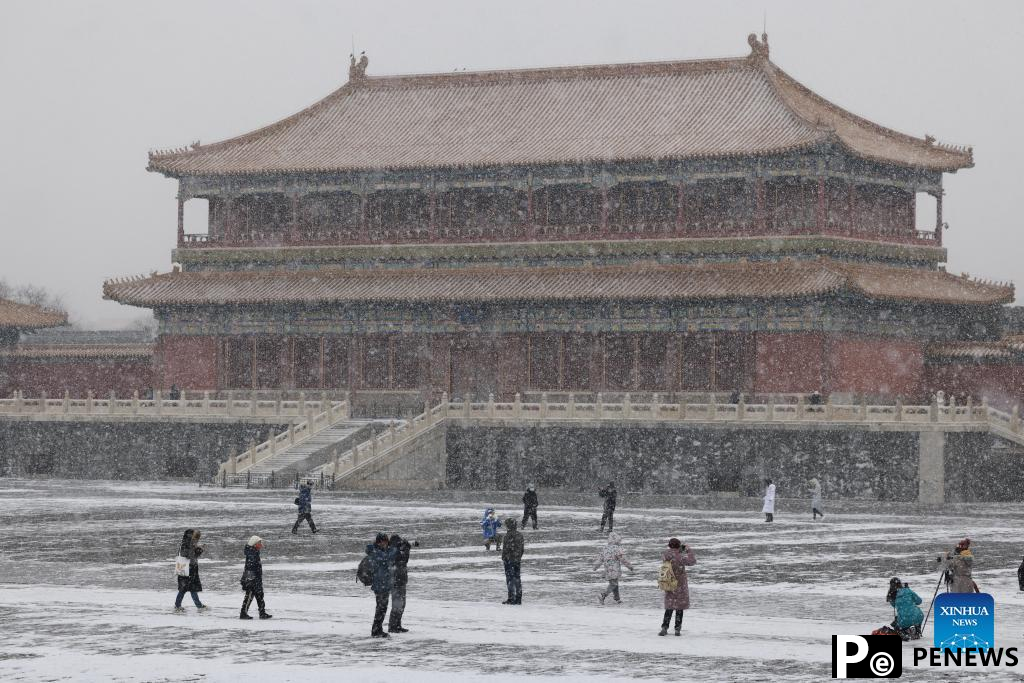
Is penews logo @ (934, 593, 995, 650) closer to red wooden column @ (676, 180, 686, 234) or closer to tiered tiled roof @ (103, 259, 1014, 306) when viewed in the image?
tiered tiled roof @ (103, 259, 1014, 306)

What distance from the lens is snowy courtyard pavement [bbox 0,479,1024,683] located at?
75.6 ft

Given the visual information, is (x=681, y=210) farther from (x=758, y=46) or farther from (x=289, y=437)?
(x=289, y=437)

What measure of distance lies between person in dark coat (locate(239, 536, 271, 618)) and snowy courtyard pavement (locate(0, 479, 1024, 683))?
1.26 feet

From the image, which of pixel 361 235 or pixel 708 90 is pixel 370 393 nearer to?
Answer: pixel 361 235

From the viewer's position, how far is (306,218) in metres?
73.9

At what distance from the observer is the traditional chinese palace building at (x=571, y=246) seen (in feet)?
214

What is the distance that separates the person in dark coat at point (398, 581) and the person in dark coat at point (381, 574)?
0.15 meters

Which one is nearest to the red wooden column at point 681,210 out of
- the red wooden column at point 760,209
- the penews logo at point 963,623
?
the red wooden column at point 760,209

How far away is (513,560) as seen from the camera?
28453mm

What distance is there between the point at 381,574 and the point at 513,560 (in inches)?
150

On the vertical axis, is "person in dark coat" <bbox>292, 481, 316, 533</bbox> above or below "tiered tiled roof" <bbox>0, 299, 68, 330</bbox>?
below

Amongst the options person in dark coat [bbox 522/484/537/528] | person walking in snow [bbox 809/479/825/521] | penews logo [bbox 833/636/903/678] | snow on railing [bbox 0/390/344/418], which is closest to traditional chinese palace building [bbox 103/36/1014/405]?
snow on railing [bbox 0/390/344/418]

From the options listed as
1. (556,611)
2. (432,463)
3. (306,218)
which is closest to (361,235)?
(306,218)

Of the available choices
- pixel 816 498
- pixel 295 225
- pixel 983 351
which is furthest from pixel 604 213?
pixel 816 498
